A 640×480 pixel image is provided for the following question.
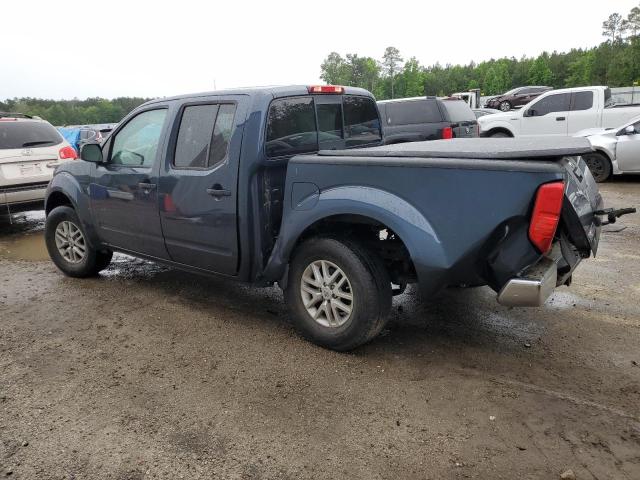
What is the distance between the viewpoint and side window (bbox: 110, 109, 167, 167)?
14.7 feet

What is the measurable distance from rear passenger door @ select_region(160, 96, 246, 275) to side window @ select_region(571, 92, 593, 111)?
468 inches

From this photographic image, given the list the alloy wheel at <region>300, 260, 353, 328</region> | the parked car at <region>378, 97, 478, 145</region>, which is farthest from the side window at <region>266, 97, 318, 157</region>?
the parked car at <region>378, 97, 478, 145</region>

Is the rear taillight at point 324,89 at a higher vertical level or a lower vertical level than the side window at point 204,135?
higher

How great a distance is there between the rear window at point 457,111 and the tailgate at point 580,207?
805cm

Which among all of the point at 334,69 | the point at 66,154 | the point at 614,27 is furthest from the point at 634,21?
the point at 66,154

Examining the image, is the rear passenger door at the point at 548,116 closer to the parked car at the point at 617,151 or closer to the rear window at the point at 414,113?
the parked car at the point at 617,151

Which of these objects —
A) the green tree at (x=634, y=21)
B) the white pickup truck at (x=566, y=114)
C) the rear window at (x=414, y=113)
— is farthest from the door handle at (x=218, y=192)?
the green tree at (x=634, y=21)

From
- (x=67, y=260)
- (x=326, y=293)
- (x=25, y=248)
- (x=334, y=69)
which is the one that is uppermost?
(x=334, y=69)

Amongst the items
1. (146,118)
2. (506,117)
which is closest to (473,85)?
(506,117)

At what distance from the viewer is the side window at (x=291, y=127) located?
3.85m

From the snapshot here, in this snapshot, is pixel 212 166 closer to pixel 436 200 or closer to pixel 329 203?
pixel 329 203

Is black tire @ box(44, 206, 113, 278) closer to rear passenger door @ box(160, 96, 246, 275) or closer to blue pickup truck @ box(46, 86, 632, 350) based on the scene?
blue pickup truck @ box(46, 86, 632, 350)

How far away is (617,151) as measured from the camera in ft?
33.2

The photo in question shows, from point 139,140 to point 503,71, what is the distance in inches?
3203
